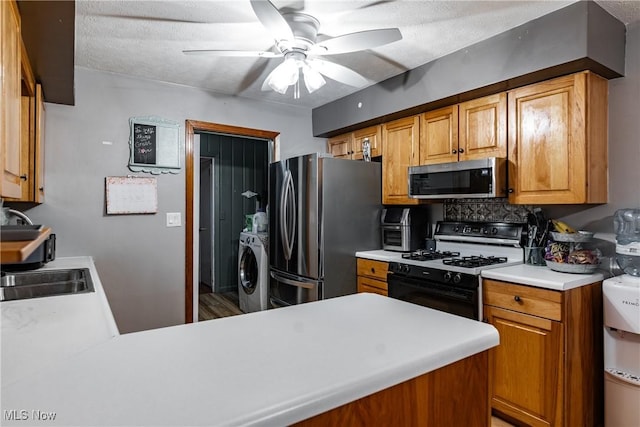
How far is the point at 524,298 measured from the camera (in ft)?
6.83

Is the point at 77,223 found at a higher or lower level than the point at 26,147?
lower

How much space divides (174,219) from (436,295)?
214 cm

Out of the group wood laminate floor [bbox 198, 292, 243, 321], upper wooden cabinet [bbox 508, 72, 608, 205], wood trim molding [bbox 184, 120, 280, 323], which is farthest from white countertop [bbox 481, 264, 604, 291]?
wood laminate floor [bbox 198, 292, 243, 321]

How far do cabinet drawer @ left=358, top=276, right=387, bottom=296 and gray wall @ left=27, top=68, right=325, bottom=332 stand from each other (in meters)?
1.51

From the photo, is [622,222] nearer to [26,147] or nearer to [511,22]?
[511,22]

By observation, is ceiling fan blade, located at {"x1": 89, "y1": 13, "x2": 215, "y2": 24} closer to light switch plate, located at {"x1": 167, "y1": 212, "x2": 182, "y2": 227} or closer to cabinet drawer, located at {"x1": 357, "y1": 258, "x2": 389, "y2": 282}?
light switch plate, located at {"x1": 167, "y1": 212, "x2": 182, "y2": 227}

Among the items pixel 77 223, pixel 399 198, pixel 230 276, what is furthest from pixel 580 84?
pixel 230 276

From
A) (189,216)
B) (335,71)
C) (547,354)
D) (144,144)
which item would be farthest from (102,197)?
(547,354)

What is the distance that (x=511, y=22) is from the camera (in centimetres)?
219

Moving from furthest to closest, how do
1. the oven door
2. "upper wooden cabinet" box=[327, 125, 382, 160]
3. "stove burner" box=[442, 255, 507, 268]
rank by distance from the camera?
1. "upper wooden cabinet" box=[327, 125, 382, 160]
2. "stove burner" box=[442, 255, 507, 268]
3. the oven door

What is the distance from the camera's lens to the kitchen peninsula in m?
0.62

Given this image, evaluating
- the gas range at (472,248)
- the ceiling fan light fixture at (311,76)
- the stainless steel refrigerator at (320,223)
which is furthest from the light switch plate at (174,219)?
the gas range at (472,248)

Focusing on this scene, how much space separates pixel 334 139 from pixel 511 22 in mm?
2125

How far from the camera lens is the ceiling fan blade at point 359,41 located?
1.78 m
